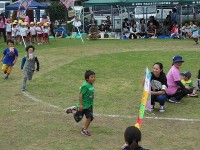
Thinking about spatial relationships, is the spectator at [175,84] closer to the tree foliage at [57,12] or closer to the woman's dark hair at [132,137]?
the woman's dark hair at [132,137]

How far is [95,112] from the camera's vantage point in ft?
28.3

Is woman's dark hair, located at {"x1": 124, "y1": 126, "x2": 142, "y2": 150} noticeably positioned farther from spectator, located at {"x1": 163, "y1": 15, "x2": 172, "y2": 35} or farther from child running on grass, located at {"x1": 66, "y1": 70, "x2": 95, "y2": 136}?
spectator, located at {"x1": 163, "y1": 15, "x2": 172, "y2": 35}

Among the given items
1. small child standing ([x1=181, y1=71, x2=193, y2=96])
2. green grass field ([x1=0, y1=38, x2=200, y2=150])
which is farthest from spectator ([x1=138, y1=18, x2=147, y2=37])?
small child standing ([x1=181, y1=71, x2=193, y2=96])

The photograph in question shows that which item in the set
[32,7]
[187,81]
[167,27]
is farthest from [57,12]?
[187,81]

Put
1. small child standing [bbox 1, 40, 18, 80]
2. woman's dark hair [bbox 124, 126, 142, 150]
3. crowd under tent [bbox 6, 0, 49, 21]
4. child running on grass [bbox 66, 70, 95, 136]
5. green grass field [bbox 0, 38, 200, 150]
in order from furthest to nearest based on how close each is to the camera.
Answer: crowd under tent [bbox 6, 0, 49, 21] < small child standing [bbox 1, 40, 18, 80] < child running on grass [bbox 66, 70, 95, 136] < green grass field [bbox 0, 38, 200, 150] < woman's dark hair [bbox 124, 126, 142, 150]

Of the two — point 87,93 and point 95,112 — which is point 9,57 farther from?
point 87,93

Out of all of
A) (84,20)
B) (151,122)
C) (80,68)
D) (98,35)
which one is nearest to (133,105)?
(151,122)

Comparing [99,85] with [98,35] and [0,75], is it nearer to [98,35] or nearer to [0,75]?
[0,75]

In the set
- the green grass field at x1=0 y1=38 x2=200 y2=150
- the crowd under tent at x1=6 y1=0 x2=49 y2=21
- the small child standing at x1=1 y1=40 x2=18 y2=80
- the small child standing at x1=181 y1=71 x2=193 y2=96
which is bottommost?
the green grass field at x1=0 y1=38 x2=200 y2=150

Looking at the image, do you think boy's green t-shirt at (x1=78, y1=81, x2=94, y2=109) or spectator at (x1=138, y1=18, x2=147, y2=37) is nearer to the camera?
boy's green t-shirt at (x1=78, y1=81, x2=94, y2=109)

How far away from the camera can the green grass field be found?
6.79 metres

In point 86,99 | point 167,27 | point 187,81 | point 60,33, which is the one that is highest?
point 167,27

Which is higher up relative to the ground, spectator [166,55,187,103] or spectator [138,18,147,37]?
spectator [138,18,147,37]

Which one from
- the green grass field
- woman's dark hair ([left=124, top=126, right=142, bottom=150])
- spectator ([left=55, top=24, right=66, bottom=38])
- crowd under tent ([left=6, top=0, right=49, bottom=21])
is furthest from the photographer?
spectator ([left=55, top=24, right=66, bottom=38])
